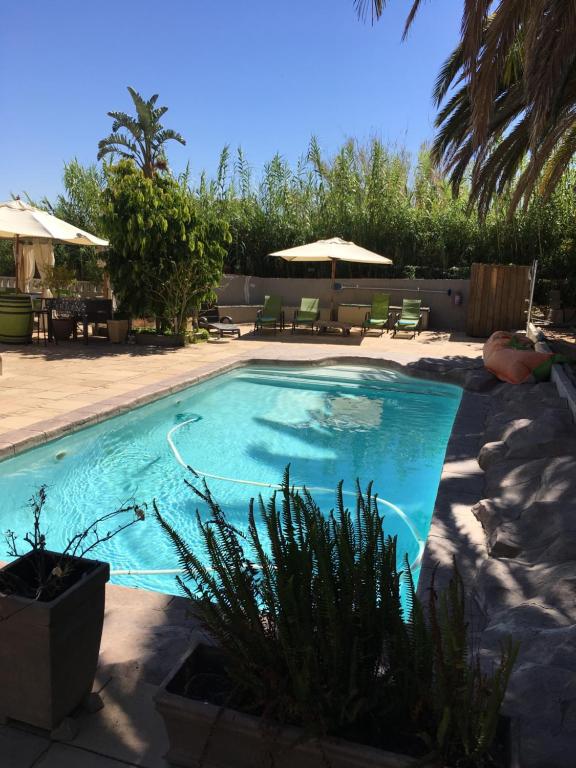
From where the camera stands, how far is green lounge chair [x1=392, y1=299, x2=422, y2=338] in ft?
44.5

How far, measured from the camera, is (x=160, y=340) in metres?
11.2

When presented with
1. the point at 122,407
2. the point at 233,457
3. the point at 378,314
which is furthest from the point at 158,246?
the point at 233,457

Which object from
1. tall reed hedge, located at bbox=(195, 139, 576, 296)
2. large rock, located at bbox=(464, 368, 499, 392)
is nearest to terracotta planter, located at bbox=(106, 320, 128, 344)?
large rock, located at bbox=(464, 368, 499, 392)

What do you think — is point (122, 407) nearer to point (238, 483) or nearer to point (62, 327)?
point (238, 483)

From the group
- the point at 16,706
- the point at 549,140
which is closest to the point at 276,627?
the point at 16,706

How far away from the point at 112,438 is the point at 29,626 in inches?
178

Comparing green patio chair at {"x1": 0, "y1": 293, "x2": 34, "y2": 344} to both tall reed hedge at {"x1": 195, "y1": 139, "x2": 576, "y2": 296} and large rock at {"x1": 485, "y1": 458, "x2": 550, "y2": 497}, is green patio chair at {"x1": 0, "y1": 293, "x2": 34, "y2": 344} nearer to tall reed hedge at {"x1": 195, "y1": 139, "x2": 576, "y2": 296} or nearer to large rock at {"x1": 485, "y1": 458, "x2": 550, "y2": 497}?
tall reed hedge at {"x1": 195, "y1": 139, "x2": 576, "y2": 296}

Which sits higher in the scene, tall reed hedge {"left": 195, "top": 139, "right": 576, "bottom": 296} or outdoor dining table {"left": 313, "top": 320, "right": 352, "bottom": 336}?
tall reed hedge {"left": 195, "top": 139, "right": 576, "bottom": 296}

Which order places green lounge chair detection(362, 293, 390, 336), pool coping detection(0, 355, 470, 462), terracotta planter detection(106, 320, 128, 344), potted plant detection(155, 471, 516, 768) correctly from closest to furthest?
potted plant detection(155, 471, 516, 768) → pool coping detection(0, 355, 470, 462) → terracotta planter detection(106, 320, 128, 344) → green lounge chair detection(362, 293, 390, 336)

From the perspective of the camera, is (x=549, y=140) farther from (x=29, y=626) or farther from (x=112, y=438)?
(x=29, y=626)

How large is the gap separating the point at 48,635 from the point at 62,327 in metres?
10.2

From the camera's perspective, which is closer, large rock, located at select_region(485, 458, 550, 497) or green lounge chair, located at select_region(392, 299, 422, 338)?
large rock, located at select_region(485, 458, 550, 497)

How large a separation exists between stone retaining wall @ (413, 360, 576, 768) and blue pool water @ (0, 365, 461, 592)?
1.97 feet

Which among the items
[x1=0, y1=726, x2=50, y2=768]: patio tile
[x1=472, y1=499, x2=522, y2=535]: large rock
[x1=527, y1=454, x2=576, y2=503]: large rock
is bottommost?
[x1=0, y1=726, x2=50, y2=768]: patio tile
